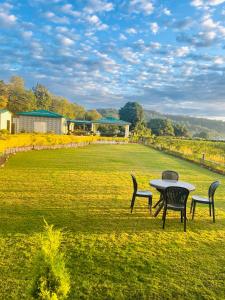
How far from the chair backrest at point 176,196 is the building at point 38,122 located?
31.9 meters

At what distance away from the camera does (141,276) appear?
365 centimetres

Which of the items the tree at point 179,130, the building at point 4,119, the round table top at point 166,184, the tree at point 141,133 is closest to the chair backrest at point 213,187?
the round table top at point 166,184

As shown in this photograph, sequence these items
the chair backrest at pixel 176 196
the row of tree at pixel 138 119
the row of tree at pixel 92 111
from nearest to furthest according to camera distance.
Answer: the chair backrest at pixel 176 196 < the row of tree at pixel 92 111 < the row of tree at pixel 138 119

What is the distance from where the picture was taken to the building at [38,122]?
36.4 metres

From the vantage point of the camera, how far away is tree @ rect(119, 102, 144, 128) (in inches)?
2844

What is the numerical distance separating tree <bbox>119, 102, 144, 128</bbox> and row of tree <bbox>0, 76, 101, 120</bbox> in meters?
9.93

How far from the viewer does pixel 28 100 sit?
51812 mm

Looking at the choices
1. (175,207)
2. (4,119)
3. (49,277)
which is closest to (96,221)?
(175,207)

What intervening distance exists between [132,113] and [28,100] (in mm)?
29094

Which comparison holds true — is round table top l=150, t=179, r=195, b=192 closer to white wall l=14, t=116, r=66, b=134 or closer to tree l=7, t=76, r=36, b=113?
white wall l=14, t=116, r=66, b=134

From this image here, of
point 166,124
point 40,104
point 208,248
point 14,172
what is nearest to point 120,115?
point 166,124

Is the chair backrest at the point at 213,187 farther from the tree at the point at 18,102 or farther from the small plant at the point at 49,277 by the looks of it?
the tree at the point at 18,102

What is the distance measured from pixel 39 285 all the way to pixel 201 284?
2209 mm

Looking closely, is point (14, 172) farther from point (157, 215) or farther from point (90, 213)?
point (157, 215)
